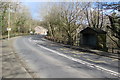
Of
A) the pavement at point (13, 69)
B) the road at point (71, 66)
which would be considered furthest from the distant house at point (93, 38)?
the pavement at point (13, 69)

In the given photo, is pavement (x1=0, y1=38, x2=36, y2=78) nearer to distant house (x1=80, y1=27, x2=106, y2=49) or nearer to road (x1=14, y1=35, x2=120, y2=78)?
road (x1=14, y1=35, x2=120, y2=78)

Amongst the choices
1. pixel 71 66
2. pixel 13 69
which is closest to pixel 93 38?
pixel 71 66

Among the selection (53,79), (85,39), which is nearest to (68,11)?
(85,39)

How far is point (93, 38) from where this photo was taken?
76.4 ft

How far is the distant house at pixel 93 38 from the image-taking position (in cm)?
2106

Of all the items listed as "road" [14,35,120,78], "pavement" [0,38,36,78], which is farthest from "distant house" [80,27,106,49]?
"pavement" [0,38,36,78]

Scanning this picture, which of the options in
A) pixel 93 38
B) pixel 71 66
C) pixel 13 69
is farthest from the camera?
pixel 93 38

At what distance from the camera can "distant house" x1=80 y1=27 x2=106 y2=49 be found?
69.1ft

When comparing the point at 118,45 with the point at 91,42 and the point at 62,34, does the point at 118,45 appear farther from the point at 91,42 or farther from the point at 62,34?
the point at 62,34

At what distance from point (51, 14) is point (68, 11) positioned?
29.4 feet

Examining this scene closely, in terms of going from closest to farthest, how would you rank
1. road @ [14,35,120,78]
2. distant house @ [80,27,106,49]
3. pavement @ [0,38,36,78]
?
1. pavement @ [0,38,36,78]
2. road @ [14,35,120,78]
3. distant house @ [80,27,106,49]

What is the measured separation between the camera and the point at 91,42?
2395 centimetres

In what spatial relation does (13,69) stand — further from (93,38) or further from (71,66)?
(93,38)

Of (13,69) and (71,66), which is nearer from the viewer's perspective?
(13,69)
